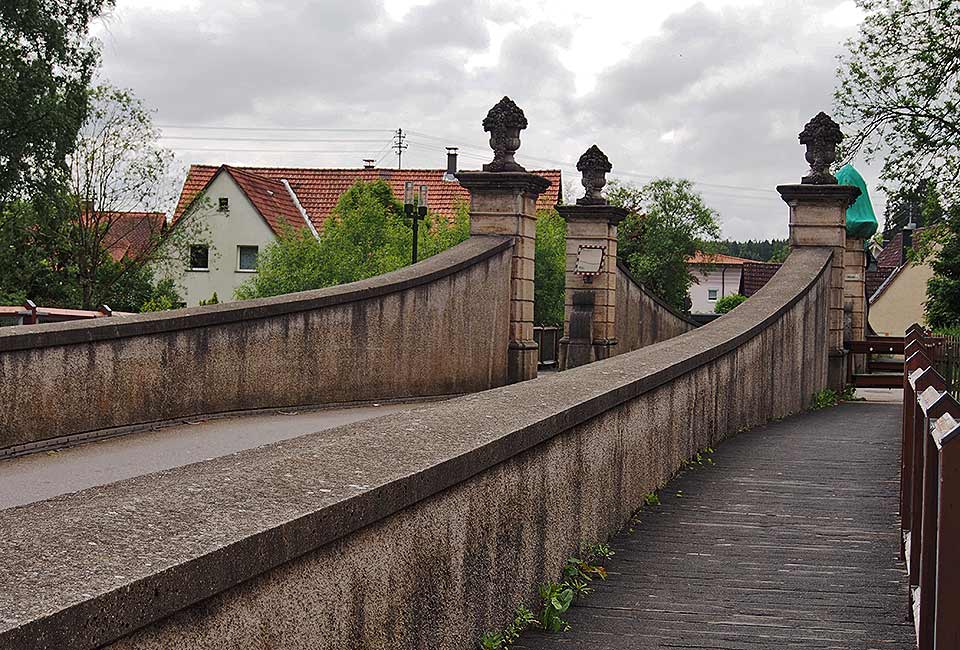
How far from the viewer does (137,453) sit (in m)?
9.89

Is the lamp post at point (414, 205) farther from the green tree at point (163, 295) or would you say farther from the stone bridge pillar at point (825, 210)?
the green tree at point (163, 295)

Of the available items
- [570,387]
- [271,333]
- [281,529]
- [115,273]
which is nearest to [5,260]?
[115,273]

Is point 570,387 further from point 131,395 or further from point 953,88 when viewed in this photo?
point 953,88

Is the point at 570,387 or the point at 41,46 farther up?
the point at 41,46

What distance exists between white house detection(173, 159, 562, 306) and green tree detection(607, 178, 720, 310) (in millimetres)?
8374

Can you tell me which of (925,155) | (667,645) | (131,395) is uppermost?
(925,155)

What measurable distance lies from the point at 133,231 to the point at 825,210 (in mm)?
51044

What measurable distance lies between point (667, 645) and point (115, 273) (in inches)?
1723

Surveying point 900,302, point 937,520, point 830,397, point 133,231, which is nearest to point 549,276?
point 830,397

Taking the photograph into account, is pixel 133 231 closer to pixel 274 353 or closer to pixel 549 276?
pixel 549 276

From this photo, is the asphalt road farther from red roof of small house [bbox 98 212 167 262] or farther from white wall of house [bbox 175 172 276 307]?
white wall of house [bbox 175 172 276 307]

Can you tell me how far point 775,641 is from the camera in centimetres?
560

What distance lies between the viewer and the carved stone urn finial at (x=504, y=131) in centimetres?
1759

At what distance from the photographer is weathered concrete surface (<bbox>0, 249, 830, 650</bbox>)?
2.95m
